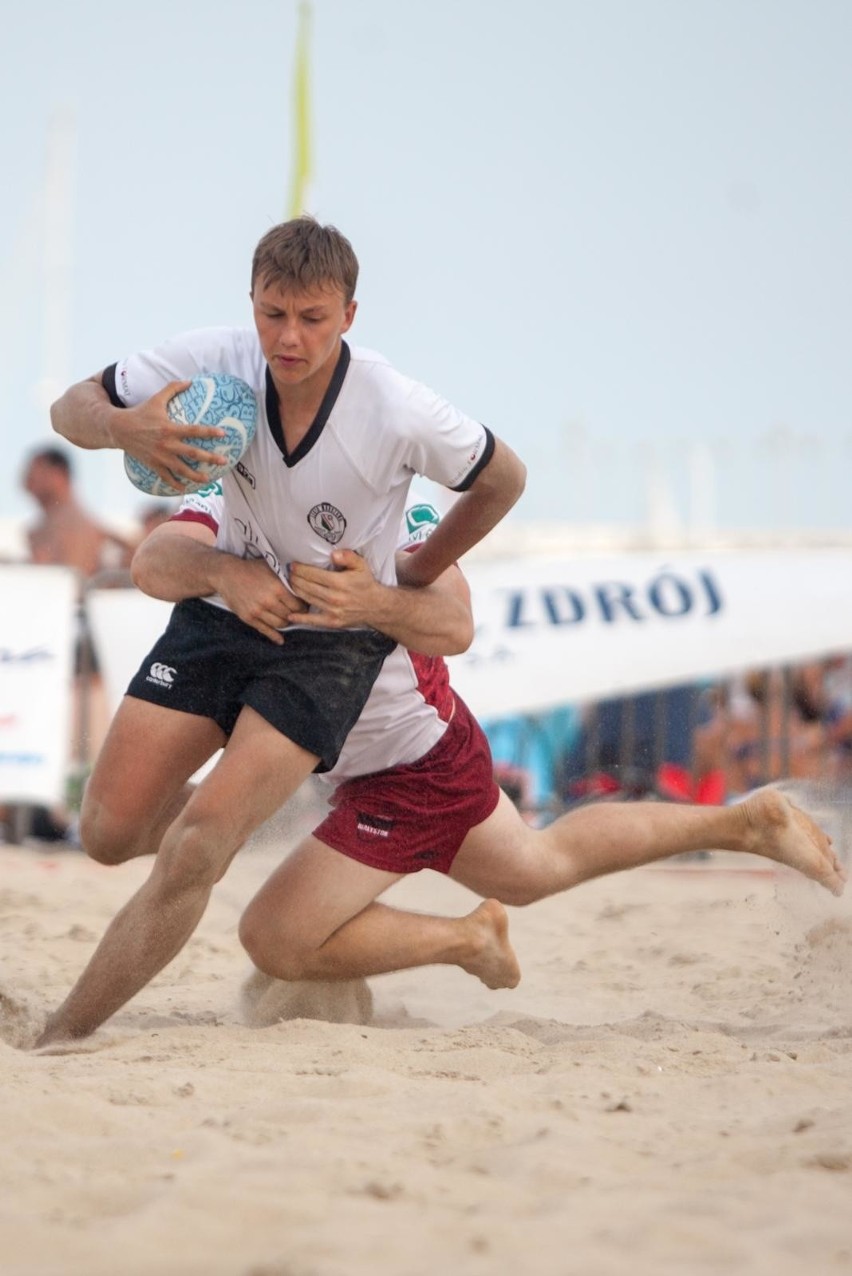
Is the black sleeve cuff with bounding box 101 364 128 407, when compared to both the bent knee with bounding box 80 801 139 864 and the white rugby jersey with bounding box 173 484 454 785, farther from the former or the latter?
the bent knee with bounding box 80 801 139 864

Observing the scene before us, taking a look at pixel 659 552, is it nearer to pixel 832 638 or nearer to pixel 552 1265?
pixel 832 638

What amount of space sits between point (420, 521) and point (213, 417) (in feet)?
2.96

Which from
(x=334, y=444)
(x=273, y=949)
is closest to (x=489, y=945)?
(x=273, y=949)

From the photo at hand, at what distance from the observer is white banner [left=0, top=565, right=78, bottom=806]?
8.01 meters

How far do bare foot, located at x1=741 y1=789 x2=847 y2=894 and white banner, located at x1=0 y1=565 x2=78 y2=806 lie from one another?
4.41m

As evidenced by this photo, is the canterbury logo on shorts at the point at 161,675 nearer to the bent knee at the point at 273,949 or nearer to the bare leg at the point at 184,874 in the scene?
the bare leg at the point at 184,874

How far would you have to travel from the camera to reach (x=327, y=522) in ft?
13.0

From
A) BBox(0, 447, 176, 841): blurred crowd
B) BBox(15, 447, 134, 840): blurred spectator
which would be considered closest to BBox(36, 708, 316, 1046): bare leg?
BBox(0, 447, 176, 841): blurred crowd

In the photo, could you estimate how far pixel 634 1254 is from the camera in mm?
2229

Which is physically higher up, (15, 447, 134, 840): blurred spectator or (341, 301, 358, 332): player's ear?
(341, 301, 358, 332): player's ear

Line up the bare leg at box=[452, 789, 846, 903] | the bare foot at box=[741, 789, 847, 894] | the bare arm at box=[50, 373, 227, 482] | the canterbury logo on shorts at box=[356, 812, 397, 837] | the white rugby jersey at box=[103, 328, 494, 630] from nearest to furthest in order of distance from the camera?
the bare arm at box=[50, 373, 227, 482]
the white rugby jersey at box=[103, 328, 494, 630]
the canterbury logo on shorts at box=[356, 812, 397, 837]
the bare leg at box=[452, 789, 846, 903]
the bare foot at box=[741, 789, 847, 894]

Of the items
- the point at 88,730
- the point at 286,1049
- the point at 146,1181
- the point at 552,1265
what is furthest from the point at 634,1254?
the point at 88,730

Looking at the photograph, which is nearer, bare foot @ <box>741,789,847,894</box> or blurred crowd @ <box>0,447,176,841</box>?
bare foot @ <box>741,789,847,894</box>

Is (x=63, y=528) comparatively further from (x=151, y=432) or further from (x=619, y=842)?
(x=151, y=432)
